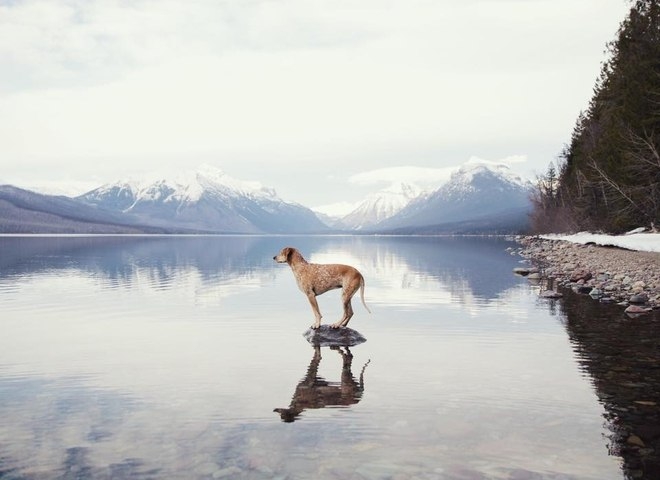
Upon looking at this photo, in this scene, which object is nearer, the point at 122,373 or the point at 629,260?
the point at 122,373

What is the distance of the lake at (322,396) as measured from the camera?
860 cm

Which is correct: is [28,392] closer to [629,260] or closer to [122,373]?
[122,373]

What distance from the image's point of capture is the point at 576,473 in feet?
26.6

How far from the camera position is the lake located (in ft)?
28.2

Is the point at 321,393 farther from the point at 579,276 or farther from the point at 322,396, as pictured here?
the point at 579,276

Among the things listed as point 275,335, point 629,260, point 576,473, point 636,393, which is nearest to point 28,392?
point 275,335

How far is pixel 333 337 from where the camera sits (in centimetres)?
1819

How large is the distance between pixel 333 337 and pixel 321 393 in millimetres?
5654

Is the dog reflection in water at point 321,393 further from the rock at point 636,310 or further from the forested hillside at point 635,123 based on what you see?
the forested hillside at point 635,123

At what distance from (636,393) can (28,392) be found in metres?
12.8

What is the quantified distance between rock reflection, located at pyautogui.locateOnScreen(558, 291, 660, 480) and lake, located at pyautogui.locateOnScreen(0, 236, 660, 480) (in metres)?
0.06

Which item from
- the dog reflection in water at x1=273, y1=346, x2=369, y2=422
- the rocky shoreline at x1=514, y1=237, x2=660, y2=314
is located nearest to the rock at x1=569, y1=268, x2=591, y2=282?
the rocky shoreline at x1=514, y1=237, x2=660, y2=314

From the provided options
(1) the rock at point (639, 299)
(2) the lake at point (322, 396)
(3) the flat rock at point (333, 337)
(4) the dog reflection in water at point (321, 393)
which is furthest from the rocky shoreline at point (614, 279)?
(4) the dog reflection in water at point (321, 393)

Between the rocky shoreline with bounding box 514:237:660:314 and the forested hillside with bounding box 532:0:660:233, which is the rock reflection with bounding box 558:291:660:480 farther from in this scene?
the forested hillside with bounding box 532:0:660:233
